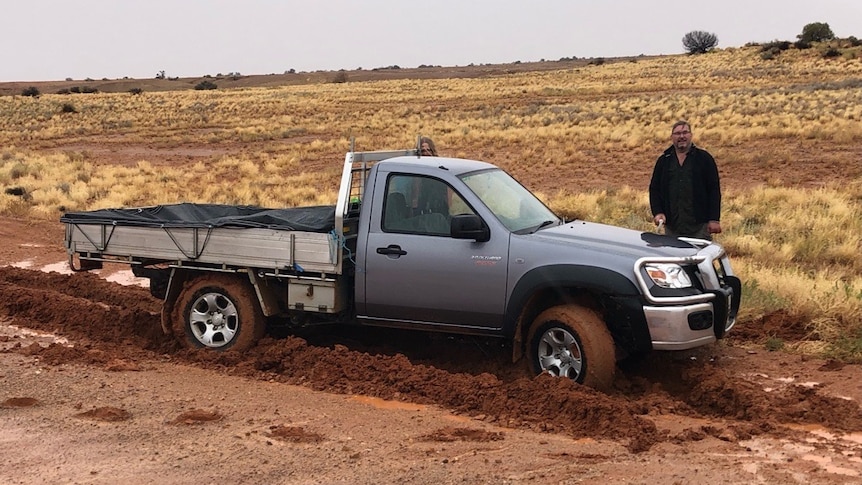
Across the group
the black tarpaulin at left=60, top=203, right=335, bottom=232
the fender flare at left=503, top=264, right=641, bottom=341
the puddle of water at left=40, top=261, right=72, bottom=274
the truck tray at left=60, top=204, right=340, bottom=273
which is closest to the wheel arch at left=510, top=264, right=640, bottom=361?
the fender flare at left=503, top=264, right=641, bottom=341

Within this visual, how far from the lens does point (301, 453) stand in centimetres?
537

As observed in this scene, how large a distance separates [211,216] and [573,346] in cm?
457

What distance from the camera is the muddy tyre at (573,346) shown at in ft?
20.6

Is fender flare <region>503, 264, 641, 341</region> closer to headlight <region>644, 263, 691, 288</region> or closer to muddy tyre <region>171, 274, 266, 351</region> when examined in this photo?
headlight <region>644, 263, 691, 288</region>

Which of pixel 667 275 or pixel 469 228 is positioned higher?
pixel 469 228

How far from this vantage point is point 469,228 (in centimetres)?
656

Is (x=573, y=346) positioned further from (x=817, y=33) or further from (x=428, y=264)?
(x=817, y=33)

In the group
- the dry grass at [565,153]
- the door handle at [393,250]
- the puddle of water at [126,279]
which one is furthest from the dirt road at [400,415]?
the puddle of water at [126,279]

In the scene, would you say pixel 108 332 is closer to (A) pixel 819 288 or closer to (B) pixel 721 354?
(B) pixel 721 354

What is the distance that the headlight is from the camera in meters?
6.29

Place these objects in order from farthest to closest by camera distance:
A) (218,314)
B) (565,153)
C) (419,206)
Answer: (565,153) → (218,314) → (419,206)

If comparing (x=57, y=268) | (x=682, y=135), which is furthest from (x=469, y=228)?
(x=57, y=268)

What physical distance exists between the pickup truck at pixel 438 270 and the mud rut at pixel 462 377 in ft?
1.02

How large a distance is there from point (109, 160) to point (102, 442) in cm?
2953
